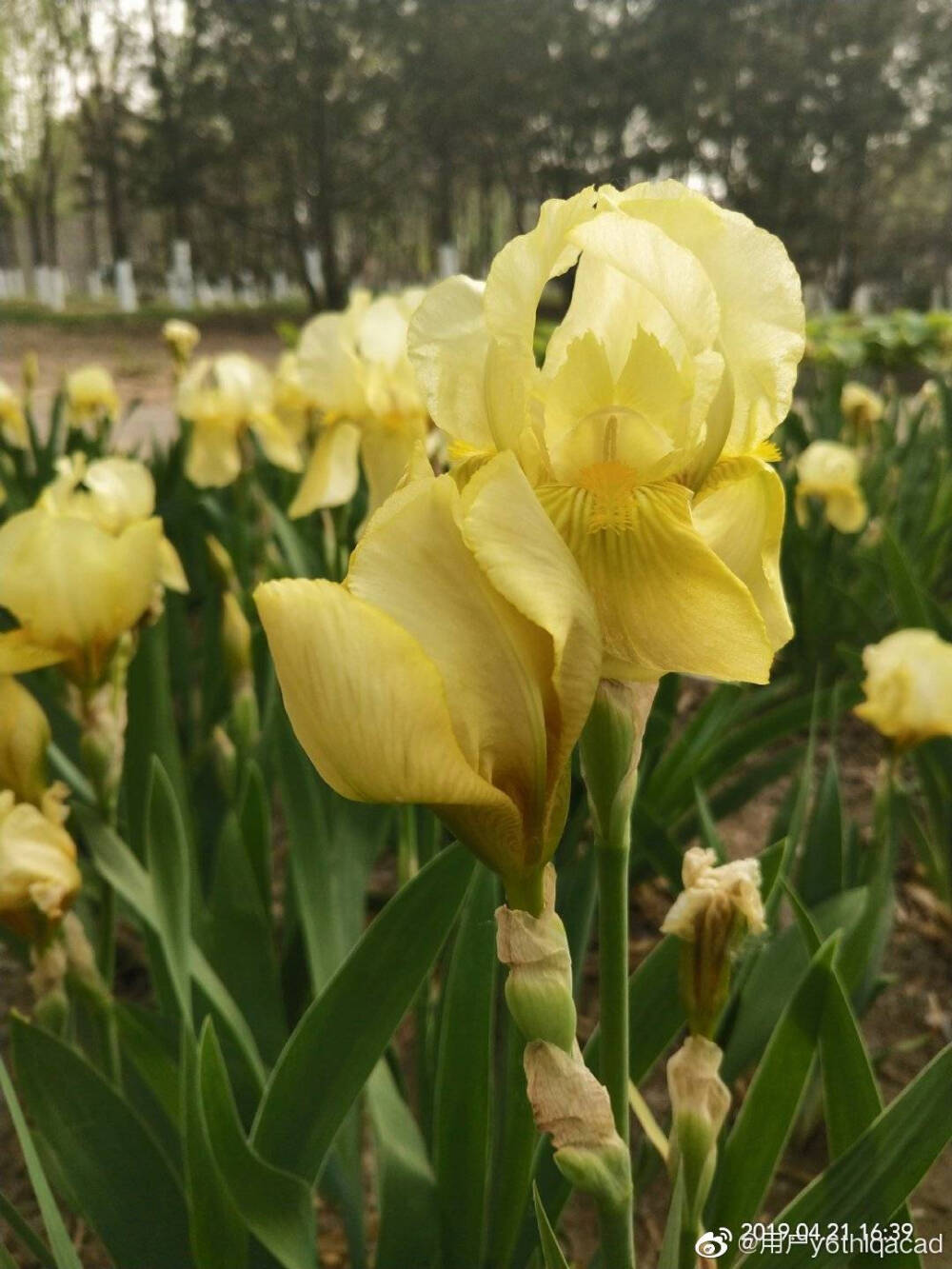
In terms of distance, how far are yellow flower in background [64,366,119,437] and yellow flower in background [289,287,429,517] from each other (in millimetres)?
1254

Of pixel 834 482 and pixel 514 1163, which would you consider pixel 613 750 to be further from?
pixel 834 482

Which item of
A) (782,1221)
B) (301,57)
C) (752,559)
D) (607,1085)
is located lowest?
(782,1221)

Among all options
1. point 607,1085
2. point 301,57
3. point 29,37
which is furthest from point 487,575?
point 301,57

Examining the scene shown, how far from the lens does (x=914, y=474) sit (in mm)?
2109

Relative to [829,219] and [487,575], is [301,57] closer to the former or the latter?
[829,219]

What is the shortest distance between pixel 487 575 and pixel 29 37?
10.2ft

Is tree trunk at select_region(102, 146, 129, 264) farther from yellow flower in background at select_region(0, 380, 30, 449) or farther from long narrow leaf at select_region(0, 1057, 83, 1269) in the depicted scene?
long narrow leaf at select_region(0, 1057, 83, 1269)

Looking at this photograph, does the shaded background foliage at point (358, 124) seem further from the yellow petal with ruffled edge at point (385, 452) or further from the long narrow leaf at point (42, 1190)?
the long narrow leaf at point (42, 1190)

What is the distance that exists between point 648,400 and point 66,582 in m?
0.53

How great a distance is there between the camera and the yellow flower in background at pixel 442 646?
0.91 ft

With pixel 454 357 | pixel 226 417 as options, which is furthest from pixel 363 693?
pixel 226 417

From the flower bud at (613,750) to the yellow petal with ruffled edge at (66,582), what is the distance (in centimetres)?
49

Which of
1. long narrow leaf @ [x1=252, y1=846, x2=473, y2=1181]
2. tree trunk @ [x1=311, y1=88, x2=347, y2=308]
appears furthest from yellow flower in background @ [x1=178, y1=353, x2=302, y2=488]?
tree trunk @ [x1=311, y1=88, x2=347, y2=308]

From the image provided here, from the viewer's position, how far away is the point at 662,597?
1.01ft
